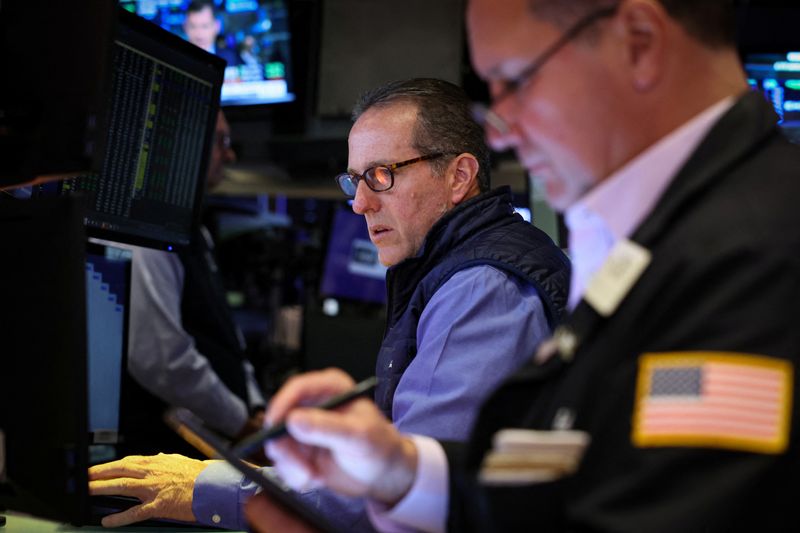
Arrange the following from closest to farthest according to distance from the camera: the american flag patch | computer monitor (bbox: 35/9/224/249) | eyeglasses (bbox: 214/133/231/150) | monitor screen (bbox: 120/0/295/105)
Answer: the american flag patch
computer monitor (bbox: 35/9/224/249)
eyeglasses (bbox: 214/133/231/150)
monitor screen (bbox: 120/0/295/105)

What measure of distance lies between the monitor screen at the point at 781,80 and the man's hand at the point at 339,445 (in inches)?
123

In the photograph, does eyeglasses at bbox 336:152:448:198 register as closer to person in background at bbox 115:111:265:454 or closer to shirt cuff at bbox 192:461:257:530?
shirt cuff at bbox 192:461:257:530

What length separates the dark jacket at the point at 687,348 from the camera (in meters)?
0.78

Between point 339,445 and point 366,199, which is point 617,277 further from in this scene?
point 366,199

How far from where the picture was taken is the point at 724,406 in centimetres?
77

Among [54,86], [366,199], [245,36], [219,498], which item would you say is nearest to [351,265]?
[245,36]

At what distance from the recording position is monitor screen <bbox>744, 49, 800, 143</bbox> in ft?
12.2

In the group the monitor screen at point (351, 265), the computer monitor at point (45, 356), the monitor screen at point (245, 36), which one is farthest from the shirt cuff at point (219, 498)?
the monitor screen at point (245, 36)

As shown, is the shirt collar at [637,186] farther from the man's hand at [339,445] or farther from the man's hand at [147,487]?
the man's hand at [147,487]

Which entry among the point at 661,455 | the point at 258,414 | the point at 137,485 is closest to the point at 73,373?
the point at 137,485

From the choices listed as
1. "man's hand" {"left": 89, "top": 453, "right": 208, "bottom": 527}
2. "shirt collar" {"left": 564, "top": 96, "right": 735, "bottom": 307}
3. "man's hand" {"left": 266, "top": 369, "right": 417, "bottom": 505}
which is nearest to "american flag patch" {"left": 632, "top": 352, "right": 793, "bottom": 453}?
"shirt collar" {"left": 564, "top": 96, "right": 735, "bottom": 307}

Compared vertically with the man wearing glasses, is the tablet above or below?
below

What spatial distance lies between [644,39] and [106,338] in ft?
4.90

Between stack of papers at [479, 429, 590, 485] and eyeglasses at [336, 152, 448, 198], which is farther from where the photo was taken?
eyeglasses at [336, 152, 448, 198]
